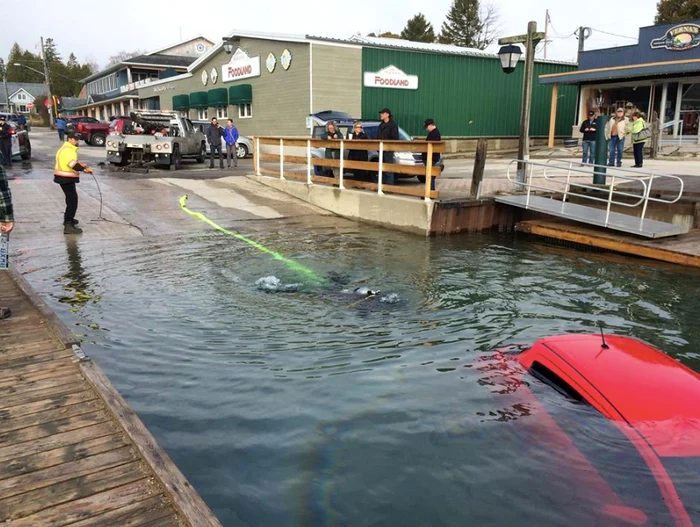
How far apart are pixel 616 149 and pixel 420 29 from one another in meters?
52.8

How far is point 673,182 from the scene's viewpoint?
13.5m

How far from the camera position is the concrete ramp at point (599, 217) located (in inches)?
387

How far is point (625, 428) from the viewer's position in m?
3.61

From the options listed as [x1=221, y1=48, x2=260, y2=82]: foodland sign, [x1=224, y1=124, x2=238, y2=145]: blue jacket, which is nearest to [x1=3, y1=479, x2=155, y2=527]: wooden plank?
[x1=224, y1=124, x2=238, y2=145]: blue jacket

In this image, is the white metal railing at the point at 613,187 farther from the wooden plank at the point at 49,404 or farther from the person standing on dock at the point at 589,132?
the wooden plank at the point at 49,404

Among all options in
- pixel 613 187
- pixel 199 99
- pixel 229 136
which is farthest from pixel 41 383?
pixel 199 99

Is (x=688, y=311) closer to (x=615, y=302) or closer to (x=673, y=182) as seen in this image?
(x=615, y=302)

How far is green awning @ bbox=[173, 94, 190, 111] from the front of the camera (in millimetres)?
35656

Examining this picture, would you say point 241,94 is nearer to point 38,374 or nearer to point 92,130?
point 92,130

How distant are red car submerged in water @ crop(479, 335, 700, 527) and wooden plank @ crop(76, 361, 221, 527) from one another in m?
2.09

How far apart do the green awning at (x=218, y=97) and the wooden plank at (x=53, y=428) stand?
2947 centimetres

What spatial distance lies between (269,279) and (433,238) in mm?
4421

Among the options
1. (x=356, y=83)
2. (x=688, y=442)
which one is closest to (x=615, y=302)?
(x=688, y=442)

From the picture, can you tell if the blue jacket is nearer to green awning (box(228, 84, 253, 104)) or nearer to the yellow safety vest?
green awning (box(228, 84, 253, 104))
